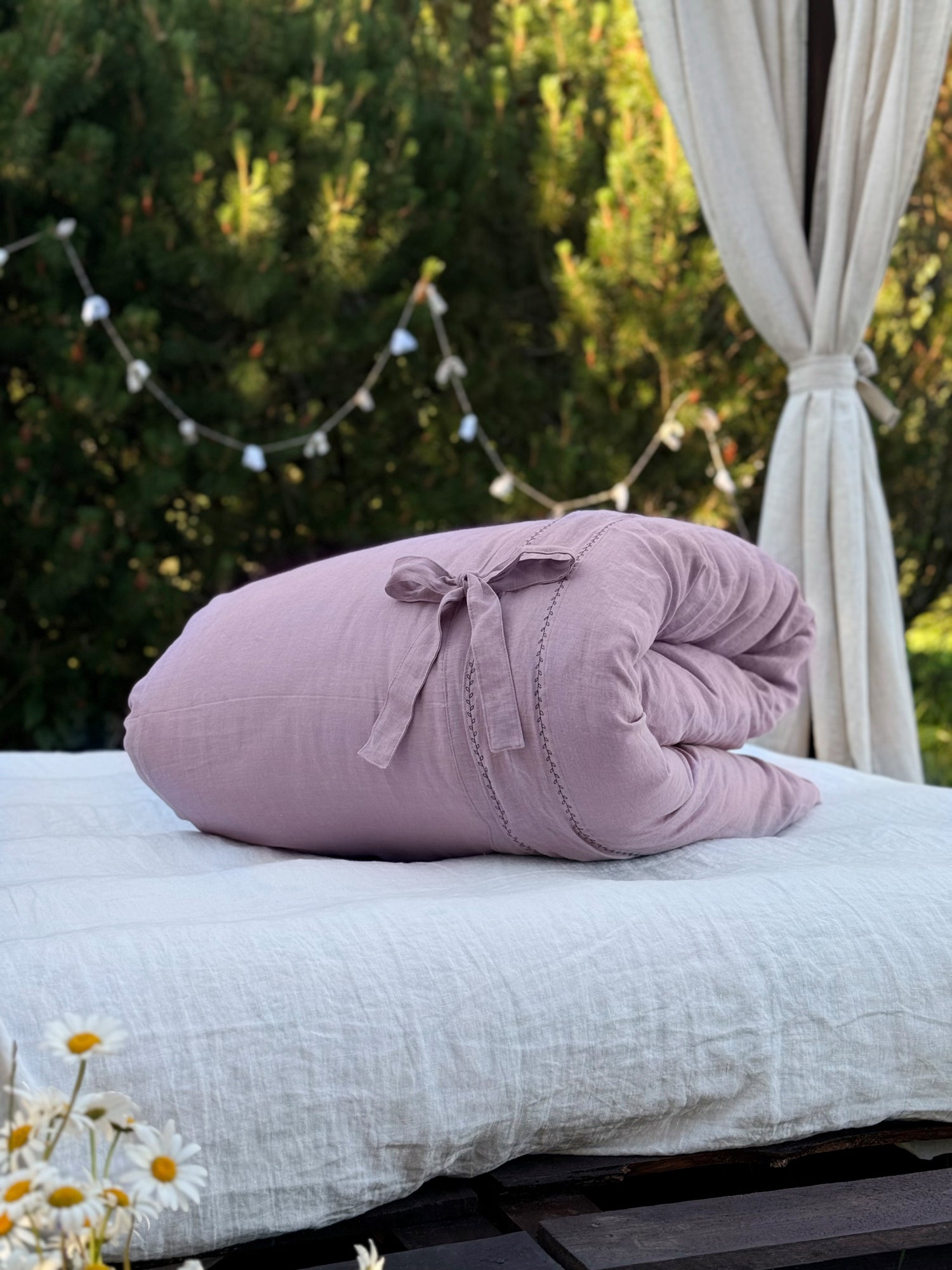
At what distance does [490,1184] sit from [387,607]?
1.52ft

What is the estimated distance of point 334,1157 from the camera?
709mm

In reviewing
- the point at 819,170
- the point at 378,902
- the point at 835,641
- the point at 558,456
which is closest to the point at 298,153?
the point at 558,456

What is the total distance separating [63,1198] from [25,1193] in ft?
0.04

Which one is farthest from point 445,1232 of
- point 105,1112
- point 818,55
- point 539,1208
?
point 818,55

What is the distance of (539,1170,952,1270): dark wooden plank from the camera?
2.18 ft

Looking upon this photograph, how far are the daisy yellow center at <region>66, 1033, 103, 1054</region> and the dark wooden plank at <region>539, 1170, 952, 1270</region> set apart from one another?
318 millimetres

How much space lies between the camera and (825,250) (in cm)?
229

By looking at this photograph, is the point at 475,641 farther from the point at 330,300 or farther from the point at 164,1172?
the point at 330,300

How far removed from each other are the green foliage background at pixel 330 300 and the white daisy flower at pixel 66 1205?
8.60 feet

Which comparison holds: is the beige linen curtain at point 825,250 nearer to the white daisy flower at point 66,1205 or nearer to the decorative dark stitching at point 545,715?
the decorative dark stitching at point 545,715

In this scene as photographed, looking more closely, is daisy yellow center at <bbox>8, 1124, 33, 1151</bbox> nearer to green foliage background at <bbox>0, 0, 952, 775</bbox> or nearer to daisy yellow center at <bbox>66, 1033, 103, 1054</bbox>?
daisy yellow center at <bbox>66, 1033, 103, 1054</bbox>

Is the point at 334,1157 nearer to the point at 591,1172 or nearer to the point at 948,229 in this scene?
the point at 591,1172

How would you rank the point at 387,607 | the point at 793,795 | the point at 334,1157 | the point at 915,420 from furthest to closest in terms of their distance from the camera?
the point at 915,420 < the point at 793,795 < the point at 387,607 < the point at 334,1157

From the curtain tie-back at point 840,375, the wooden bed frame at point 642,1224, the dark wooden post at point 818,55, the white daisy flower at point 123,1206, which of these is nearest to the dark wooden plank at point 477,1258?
the wooden bed frame at point 642,1224
